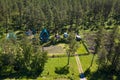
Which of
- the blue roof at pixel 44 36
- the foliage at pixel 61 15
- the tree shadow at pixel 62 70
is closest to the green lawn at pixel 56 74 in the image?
the tree shadow at pixel 62 70

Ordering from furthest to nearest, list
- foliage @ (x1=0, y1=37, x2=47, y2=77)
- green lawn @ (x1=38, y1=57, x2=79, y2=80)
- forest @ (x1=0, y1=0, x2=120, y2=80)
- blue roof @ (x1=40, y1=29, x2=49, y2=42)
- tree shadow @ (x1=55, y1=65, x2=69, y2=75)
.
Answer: blue roof @ (x1=40, y1=29, x2=49, y2=42) < tree shadow @ (x1=55, y1=65, x2=69, y2=75) < forest @ (x1=0, y1=0, x2=120, y2=80) < foliage @ (x1=0, y1=37, x2=47, y2=77) < green lawn @ (x1=38, y1=57, x2=79, y2=80)

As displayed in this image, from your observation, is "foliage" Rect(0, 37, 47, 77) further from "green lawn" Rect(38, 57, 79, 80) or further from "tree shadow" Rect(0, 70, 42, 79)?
"green lawn" Rect(38, 57, 79, 80)

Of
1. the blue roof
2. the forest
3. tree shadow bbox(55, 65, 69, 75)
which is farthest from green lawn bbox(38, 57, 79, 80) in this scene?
the blue roof

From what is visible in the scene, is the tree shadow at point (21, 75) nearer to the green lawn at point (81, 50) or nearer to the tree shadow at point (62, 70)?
the tree shadow at point (62, 70)

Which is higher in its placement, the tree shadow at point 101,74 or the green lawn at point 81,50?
the tree shadow at point 101,74

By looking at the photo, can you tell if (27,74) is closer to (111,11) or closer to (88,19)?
(88,19)

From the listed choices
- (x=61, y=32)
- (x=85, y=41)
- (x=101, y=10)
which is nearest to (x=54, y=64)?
(x=85, y=41)
